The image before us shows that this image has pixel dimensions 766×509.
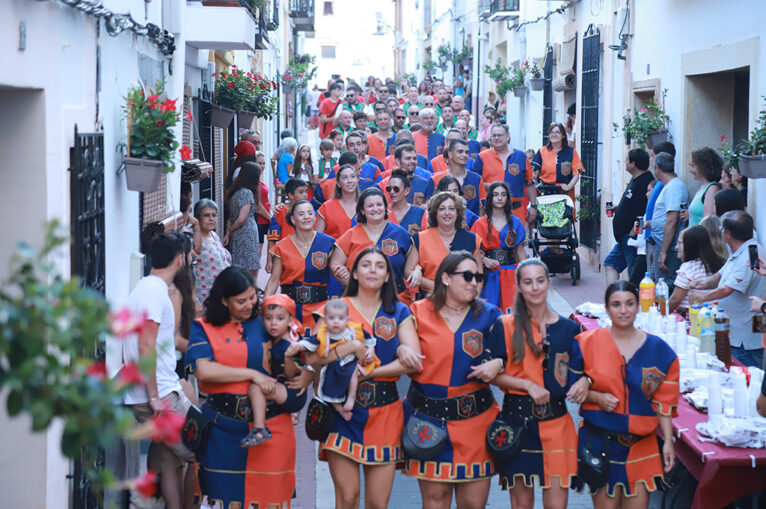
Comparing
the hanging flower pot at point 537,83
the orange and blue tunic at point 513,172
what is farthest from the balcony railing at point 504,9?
the orange and blue tunic at point 513,172

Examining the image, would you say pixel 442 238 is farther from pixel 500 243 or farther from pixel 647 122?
pixel 647 122

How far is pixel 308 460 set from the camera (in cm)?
748

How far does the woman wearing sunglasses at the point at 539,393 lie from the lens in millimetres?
5289

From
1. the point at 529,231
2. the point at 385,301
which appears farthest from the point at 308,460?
the point at 529,231

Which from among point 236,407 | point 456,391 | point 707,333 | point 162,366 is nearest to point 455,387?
point 456,391

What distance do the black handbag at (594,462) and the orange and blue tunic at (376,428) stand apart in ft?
3.07

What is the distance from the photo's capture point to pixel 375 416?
17.7 ft

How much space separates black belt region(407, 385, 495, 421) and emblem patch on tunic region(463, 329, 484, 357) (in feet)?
0.70

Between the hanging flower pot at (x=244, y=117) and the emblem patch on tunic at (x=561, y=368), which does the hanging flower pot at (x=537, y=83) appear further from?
the emblem patch on tunic at (x=561, y=368)

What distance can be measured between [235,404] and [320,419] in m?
0.44

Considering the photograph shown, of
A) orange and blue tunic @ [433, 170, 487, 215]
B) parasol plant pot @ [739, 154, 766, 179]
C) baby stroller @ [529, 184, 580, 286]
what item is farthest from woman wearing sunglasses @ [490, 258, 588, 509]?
baby stroller @ [529, 184, 580, 286]

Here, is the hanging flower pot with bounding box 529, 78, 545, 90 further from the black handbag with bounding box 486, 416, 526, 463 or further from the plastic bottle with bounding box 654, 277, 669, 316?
the black handbag with bounding box 486, 416, 526, 463

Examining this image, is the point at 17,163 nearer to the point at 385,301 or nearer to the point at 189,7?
the point at 385,301

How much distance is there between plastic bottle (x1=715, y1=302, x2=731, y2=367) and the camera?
7281 mm
